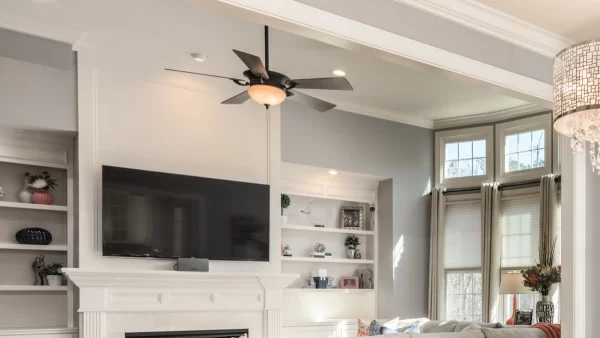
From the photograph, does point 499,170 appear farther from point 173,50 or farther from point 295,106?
point 173,50

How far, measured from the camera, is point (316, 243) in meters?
8.10

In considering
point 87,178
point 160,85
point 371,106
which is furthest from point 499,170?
point 87,178

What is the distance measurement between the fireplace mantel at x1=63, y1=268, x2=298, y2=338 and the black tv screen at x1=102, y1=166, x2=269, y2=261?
0.78 feet

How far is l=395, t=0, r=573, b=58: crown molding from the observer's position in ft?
11.4

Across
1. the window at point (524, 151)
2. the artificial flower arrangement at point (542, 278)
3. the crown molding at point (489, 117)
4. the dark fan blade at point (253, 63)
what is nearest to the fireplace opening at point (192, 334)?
the dark fan blade at point (253, 63)

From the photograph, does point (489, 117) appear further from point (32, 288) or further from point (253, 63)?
point (32, 288)

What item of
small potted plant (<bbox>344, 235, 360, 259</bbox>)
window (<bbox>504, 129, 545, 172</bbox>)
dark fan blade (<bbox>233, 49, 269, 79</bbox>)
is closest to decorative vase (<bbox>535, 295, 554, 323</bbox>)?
window (<bbox>504, 129, 545, 172</bbox>)

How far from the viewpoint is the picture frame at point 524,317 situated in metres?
6.87

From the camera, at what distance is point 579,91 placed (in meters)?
2.86

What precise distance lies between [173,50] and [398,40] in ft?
10.9

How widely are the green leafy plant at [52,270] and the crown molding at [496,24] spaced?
4114mm

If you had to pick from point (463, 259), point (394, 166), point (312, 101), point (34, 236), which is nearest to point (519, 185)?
A: point (463, 259)

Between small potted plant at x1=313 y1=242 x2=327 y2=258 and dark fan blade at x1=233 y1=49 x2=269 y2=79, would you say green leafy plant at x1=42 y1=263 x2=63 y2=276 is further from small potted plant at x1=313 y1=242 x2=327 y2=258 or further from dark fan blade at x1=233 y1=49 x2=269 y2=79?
small potted plant at x1=313 y1=242 x2=327 y2=258

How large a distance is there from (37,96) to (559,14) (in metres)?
4.33
